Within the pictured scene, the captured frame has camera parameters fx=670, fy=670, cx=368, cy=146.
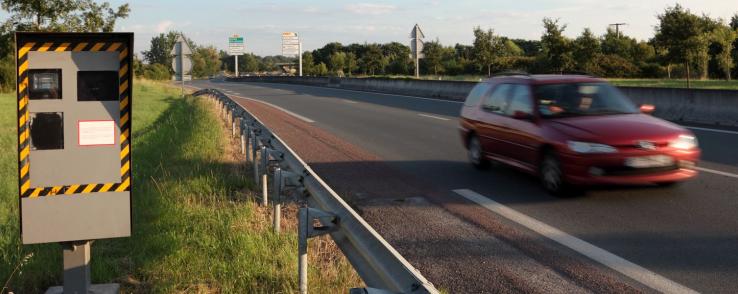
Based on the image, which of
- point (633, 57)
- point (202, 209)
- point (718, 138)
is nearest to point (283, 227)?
point (202, 209)

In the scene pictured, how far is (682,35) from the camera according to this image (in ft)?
126

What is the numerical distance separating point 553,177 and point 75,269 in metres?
5.37

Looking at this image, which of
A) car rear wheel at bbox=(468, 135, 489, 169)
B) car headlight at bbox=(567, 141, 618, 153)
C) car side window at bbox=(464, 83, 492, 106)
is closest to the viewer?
car headlight at bbox=(567, 141, 618, 153)

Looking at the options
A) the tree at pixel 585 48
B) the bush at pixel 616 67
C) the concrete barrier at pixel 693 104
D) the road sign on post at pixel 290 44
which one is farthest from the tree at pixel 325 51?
the concrete barrier at pixel 693 104

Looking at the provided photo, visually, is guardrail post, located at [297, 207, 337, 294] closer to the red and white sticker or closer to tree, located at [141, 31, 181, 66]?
the red and white sticker

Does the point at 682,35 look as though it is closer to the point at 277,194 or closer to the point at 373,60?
the point at 277,194

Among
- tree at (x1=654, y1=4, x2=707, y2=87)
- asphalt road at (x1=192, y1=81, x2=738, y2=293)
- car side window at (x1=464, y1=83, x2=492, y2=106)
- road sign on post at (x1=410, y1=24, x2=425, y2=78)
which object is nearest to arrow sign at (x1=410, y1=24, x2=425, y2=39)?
road sign on post at (x1=410, y1=24, x2=425, y2=78)

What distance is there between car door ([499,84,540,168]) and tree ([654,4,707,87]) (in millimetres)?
32698

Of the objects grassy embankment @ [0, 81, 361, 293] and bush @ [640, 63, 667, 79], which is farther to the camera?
bush @ [640, 63, 667, 79]

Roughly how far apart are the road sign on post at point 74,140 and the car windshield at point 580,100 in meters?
5.58

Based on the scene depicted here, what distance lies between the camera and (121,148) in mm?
4422

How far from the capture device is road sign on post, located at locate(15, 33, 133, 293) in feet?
13.7

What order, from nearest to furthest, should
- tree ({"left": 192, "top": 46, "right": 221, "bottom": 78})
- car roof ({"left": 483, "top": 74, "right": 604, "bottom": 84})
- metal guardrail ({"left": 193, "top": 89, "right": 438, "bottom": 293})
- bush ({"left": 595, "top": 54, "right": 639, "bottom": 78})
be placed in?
metal guardrail ({"left": 193, "top": 89, "right": 438, "bottom": 293}) → car roof ({"left": 483, "top": 74, "right": 604, "bottom": 84}) → bush ({"left": 595, "top": 54, "right": 639, "bottom": 78}) → tree ({"left": 192, "top": 46, "right": 221, "bottom": 78})

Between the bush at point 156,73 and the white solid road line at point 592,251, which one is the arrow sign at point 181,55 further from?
the bush at point 156,73
